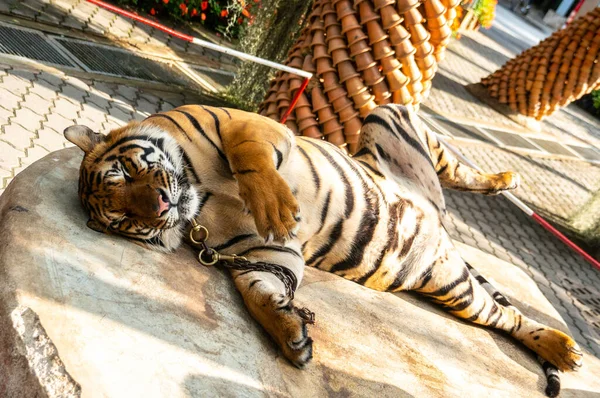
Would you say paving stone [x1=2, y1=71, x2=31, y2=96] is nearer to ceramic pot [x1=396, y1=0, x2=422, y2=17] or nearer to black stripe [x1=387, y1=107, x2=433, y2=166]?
ceramic pot [x1=396, y1=0, x2=422, y2=17]

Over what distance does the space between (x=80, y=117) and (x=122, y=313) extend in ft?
12.5

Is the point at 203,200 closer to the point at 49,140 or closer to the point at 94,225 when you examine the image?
the point at 94,225

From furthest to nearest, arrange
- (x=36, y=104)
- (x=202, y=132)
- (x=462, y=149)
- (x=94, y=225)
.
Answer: (x=462, y=149) < (x=36, y=104) < (x=202, y=132) < (x=94, y=225)

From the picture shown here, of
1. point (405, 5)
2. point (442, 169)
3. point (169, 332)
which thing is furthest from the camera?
point (405, 5)

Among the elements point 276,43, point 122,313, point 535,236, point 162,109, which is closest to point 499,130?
point 535,236

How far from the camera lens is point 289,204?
2080 millimetres

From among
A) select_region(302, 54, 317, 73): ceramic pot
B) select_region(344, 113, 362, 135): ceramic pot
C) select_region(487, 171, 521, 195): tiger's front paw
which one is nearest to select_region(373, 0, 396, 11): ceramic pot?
select_region(302, 54, 317, 73): ceramic pot

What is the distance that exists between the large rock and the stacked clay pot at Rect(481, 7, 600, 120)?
352 inches

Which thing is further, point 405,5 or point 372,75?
point 372,75

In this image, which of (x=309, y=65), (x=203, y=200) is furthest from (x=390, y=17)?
(x=203, y=200)

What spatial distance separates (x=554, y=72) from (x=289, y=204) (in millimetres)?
10302

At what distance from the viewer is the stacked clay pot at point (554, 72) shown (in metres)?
10.1

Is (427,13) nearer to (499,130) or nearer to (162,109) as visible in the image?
(162,109)

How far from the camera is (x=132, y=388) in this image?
1536 mm
